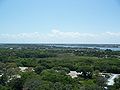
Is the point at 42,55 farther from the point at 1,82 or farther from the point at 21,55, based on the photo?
the point at 1,82

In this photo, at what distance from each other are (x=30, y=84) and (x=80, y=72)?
16536 mm

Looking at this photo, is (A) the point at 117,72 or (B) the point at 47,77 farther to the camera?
(A) the point at 117,72

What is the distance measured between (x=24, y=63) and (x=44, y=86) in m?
28.3

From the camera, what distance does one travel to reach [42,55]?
6556 centimetres

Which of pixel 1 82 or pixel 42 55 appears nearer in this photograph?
pixel 1 82

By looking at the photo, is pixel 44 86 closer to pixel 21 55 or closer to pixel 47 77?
pixel 47 77

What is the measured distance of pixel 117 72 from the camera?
38219 mm

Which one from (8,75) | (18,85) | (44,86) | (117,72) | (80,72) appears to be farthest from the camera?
(117,72)

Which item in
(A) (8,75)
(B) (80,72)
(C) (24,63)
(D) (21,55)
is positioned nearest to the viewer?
(A) (8,75)

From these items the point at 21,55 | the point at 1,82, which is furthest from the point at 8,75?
the point at 21,55

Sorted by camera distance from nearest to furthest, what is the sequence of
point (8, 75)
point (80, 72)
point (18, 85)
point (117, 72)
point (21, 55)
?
point (18, 85)
point (8, 75)
point (80, 72)
point (117, 72)
point (21, 55)

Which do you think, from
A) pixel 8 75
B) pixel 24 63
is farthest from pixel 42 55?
pixel 8 75

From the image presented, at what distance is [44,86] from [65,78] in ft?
17.5

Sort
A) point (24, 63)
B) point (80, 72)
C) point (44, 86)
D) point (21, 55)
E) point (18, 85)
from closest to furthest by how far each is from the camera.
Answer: point (44, 86)
point (18, 85)
point (80, 72)
point (24, 63)
point (21, 55)
